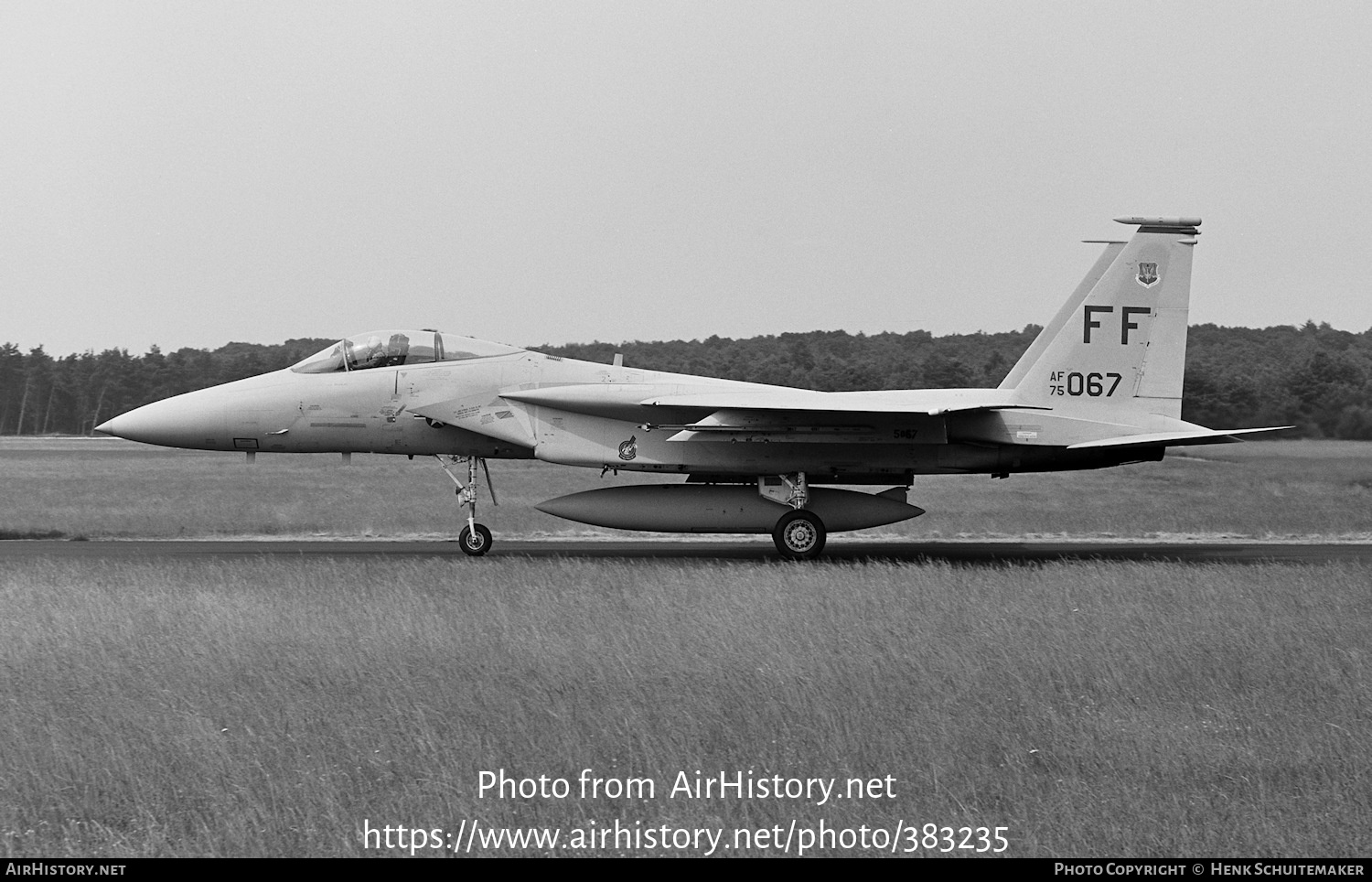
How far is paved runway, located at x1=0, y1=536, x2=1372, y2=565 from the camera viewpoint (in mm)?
14688

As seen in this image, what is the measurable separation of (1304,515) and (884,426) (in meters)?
9.78

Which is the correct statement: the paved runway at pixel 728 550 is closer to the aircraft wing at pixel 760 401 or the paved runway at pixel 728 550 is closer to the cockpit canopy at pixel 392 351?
the aircraft wing at pixel 760 401

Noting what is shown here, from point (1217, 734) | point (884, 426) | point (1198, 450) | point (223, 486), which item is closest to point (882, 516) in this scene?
point (884, 426)

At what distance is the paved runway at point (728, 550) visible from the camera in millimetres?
14688

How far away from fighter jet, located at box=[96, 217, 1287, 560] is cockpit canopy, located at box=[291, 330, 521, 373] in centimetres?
2

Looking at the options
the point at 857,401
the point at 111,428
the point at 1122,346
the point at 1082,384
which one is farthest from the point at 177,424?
the point at 1122,346

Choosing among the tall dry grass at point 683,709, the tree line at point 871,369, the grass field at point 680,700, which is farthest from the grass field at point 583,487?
the tall dry grass at point 683,709

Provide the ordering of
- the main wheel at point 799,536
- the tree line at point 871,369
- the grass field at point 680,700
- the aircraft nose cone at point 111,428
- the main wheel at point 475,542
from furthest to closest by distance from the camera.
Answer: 1. the tree line at point 871,369
2. the aircraft nose cone at point 111,428
3. the main wheel at point 475,542
4. the main wheel at point 799,536
5. the grass field at point 680,700

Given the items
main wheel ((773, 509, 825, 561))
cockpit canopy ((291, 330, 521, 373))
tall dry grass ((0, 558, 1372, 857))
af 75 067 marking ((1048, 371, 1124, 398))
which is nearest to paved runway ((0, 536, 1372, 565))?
main wheel ((773, 509, 825, 561))

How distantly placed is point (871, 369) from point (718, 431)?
82.3 ft

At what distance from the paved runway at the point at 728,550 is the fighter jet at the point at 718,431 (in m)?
0.82

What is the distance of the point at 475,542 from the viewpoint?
14.7 m

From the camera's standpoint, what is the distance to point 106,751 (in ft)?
18.3

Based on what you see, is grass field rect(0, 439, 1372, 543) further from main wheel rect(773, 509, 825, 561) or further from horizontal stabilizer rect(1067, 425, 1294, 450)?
main wheel rect(773, 509, 825, 561)
